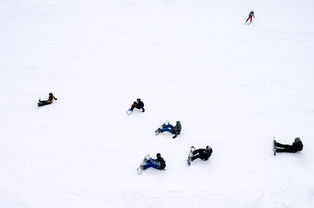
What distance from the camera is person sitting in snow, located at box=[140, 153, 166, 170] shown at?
1376 centimetres

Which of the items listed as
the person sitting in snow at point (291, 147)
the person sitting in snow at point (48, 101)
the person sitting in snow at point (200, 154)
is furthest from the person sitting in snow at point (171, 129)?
the person sitting in snow at point (48, 101)

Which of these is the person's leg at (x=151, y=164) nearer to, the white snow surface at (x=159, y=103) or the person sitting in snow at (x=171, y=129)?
the white snow surface at (x=159, y=103)

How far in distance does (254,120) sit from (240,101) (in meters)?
1.95

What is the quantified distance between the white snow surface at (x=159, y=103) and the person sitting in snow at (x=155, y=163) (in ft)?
1.19

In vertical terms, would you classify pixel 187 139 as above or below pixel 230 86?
below

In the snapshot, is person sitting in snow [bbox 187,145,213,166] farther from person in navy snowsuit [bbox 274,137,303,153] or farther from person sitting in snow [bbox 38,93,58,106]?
person sitting in snow [bbox 38,93,58,106]

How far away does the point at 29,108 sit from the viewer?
19.1m

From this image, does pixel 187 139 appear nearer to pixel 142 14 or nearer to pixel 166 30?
pixel 166 30

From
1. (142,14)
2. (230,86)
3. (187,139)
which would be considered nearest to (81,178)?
(187,139)

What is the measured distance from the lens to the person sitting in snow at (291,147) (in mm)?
14141

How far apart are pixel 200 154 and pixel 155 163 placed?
7.10 feet

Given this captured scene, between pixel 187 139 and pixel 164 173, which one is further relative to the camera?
pixel 187 139

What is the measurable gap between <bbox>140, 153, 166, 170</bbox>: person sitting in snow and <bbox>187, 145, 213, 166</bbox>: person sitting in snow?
4.14 ft

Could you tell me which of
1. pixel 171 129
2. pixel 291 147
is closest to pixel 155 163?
pixel 171 129
